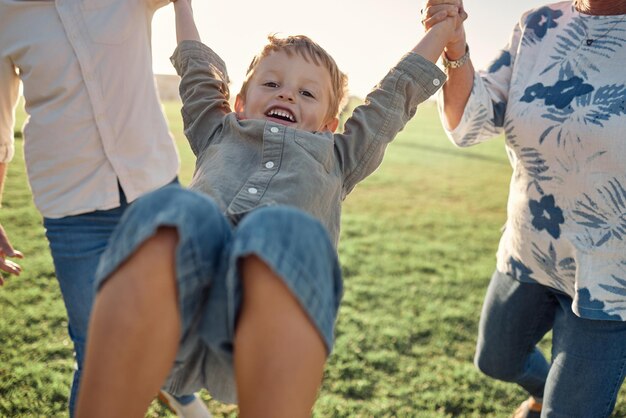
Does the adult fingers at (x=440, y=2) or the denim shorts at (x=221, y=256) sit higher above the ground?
the adult fingers at (x=440, y=2)

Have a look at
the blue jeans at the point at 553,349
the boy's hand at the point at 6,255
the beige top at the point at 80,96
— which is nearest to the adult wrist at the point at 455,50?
the blue jeans at the point at 553,349

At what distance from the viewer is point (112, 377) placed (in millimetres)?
1314

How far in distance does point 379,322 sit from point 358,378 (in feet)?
3.05

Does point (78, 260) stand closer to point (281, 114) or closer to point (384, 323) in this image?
point (281, 114)

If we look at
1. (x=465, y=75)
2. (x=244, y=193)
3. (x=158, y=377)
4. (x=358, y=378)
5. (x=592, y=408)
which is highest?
(x=465, y=75)

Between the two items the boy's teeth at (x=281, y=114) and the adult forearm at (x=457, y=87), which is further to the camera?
the adult forearm at (x=457, y=87)

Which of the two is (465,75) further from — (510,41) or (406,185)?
(406,185)

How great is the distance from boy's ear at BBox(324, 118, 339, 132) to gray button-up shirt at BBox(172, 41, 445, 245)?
0.22 metres

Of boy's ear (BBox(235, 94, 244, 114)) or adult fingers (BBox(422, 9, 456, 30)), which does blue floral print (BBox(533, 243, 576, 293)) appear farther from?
boy's ear (BBox(235, 94, 244, 114))

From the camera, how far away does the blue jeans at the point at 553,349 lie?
2260mm

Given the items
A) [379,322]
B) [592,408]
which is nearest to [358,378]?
[379,322]

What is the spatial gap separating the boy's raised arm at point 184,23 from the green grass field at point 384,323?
6.65ft

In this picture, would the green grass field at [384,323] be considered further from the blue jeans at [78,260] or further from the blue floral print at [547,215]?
the blue floral print at [547,215]

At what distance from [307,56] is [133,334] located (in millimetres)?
1324
